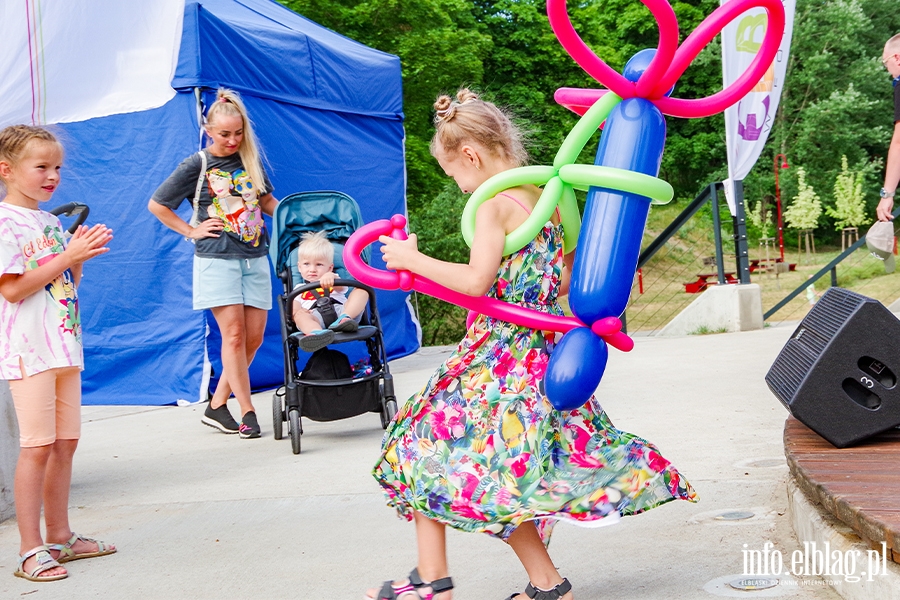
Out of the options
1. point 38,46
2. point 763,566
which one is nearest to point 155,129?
point 38,46

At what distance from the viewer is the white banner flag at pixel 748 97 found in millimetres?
9164

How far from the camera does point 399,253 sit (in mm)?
2561

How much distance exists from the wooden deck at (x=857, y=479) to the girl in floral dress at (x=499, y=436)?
1.31 ft

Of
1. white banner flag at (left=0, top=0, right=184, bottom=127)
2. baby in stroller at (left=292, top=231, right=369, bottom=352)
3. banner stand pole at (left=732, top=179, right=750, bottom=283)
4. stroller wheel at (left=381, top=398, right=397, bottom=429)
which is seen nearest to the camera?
baby in stroller at (left=292, top=231, right=369, bottom=352)

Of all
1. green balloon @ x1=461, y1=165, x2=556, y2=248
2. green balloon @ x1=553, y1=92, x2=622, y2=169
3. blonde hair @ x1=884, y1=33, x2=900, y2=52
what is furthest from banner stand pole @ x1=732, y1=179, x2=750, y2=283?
green balloon @ x1=461, y1=165, x2=556, y2=248

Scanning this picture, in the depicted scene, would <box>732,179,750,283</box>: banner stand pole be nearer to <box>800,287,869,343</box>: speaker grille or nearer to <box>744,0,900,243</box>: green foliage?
<box>800,287,869,343</box>: speaker grille

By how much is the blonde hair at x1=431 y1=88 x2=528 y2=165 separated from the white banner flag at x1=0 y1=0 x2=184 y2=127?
476 centimetres

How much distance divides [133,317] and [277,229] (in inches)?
84.1

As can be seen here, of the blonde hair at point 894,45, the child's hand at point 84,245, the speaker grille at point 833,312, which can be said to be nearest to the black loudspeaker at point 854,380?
the speaker grille at point 833,312

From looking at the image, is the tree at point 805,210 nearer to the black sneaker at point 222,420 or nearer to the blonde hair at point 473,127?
the black sneaker at point 222,420

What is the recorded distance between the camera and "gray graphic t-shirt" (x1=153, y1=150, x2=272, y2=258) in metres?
5.73

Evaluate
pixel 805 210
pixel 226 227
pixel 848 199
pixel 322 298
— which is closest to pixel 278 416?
pixel 322 298

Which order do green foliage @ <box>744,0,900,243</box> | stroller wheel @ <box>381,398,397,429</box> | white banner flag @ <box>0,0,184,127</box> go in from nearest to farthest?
stroller wheel @ <box>381,398,397,429</box> → white banner flag @ <box>0,0,184,127</box> → green foliage @ <box>744,0,900,243</box>

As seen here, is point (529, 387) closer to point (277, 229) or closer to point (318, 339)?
point (318, 339)
